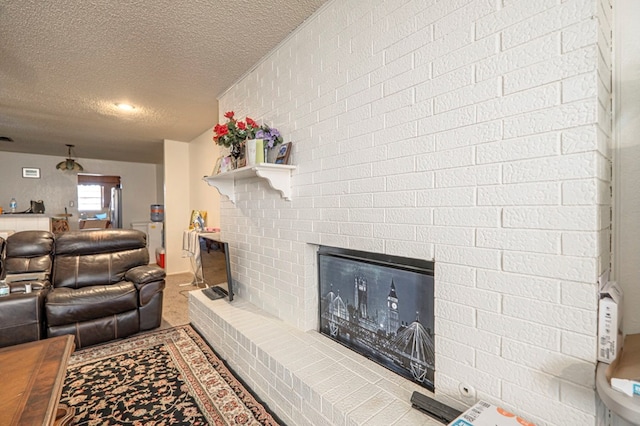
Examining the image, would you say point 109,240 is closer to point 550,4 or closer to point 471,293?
point 471,293

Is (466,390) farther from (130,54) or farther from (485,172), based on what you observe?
(130,54)

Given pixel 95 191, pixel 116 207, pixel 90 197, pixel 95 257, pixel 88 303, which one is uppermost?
pixel 95 191

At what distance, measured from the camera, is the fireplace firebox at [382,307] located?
141 centimetres

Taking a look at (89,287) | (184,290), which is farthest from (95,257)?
(184,290)

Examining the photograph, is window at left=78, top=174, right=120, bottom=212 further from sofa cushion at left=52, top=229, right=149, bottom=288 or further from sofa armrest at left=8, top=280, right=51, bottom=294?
sofa armrest at left=8, top=280, right=51, bottom=294

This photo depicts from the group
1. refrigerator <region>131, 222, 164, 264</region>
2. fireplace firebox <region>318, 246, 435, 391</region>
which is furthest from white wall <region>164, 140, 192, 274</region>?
fireplace firebox <region>318, 246, 435, 391</region>

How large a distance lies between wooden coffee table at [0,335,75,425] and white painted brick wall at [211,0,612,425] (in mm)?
1001

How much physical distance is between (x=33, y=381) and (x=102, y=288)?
164 centimetres

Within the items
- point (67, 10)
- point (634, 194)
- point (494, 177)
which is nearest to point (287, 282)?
point (494, 177)

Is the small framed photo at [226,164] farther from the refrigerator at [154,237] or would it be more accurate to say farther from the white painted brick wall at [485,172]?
the refrigerator at [154,237]

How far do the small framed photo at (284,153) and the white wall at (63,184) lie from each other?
6755 mm

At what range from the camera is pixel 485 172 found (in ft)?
3.63

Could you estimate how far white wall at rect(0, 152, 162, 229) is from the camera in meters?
6.22

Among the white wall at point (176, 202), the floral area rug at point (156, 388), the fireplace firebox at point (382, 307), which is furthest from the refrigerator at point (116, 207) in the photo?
the fireplace firebox at point (382, 307)
